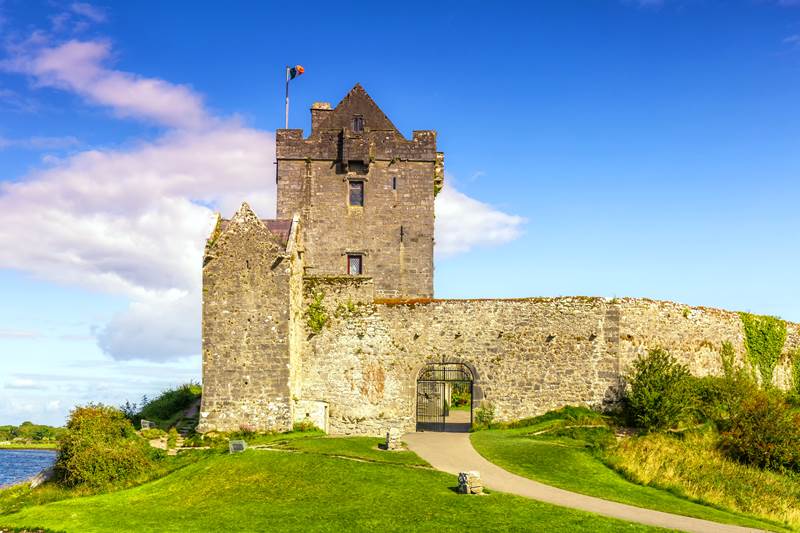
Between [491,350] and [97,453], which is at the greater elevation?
[491,350]

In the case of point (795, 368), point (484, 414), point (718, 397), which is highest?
point (795, 368)

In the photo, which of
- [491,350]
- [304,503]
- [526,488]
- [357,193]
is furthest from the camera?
[357,193]

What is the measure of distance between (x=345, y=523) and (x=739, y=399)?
19742 mm

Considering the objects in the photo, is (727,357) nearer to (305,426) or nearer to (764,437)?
(764,437)

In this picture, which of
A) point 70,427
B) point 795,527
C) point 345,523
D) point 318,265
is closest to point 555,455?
point 795,527

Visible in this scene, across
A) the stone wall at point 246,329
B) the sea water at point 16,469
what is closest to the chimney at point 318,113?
the stone wall at point 246,329

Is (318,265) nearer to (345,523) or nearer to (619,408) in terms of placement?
(619,408)

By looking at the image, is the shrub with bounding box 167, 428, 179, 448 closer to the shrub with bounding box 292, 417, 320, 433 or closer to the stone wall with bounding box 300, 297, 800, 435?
the shrub with bounding box 292, 417, 320, 433

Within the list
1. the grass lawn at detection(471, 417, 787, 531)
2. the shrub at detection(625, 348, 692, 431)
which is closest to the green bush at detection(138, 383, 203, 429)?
the grass lawn at detection(471, 417, 787, 531)

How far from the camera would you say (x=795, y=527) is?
19.6 meters

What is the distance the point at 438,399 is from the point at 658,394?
12.5m

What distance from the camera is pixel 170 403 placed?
37.9m

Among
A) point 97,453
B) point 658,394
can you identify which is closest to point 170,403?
point 97,453

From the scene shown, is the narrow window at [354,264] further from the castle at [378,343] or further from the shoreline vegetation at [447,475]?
the shoreline vegetation at [447,475]
